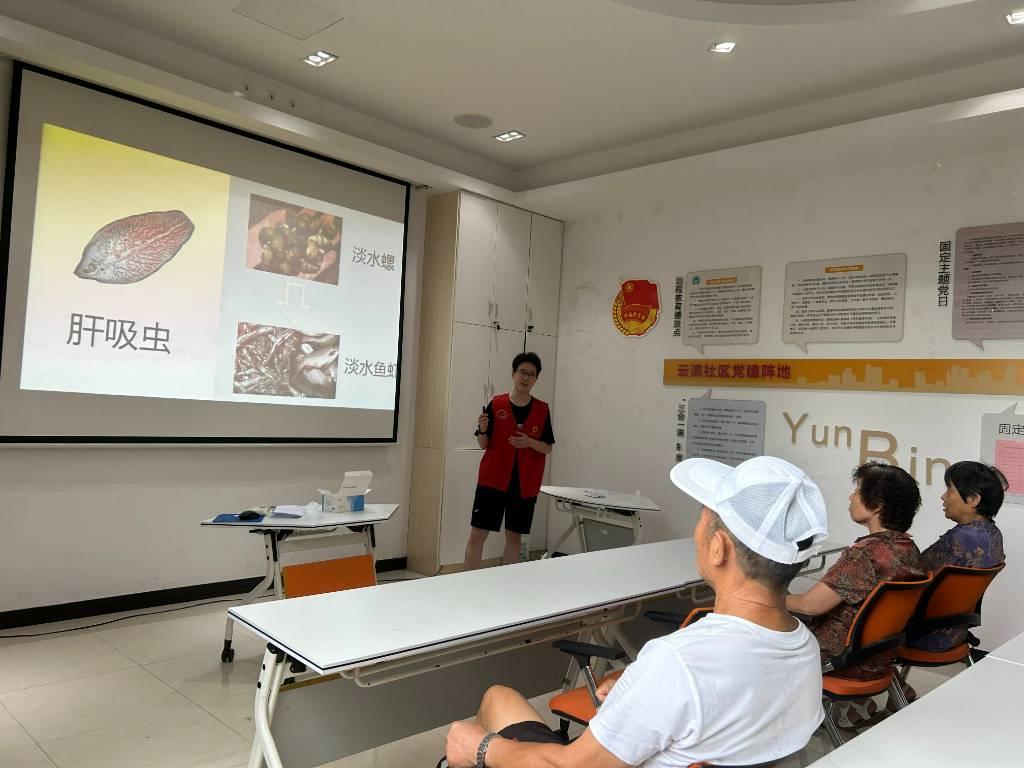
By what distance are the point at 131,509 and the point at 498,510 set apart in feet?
7.22

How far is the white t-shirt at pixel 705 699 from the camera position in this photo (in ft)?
3.82

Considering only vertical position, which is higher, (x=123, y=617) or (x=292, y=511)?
(x=292, y=511)

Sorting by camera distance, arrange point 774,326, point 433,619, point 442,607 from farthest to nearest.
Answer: point 774,326, point 442,607, point 433,619

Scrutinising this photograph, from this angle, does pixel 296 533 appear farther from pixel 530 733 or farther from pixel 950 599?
pixel 950 599

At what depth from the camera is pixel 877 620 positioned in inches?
89.2

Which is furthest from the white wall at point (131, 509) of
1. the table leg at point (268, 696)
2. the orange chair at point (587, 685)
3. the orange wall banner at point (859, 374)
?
the orange chair at point (587, 685)

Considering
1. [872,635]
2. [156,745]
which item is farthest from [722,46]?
[156,745]

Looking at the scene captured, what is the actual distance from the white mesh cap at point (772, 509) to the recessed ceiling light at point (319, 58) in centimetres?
380

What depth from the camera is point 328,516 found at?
364 cm

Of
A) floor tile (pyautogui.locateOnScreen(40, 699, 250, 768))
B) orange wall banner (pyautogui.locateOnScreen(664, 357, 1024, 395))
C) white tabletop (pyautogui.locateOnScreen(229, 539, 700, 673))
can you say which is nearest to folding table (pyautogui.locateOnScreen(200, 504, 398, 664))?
floor tile (pyautogui.locateOnScreen(40, 699, 250, 768))

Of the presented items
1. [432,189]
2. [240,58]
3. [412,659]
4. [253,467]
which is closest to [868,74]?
[432,189]

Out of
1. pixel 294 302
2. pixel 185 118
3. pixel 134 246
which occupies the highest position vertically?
pixel 185 118

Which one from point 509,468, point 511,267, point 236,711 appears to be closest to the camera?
point 236,711

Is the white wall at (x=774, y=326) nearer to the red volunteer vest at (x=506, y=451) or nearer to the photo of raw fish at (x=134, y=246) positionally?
the red volunteer vest at (x=506, y=451)
